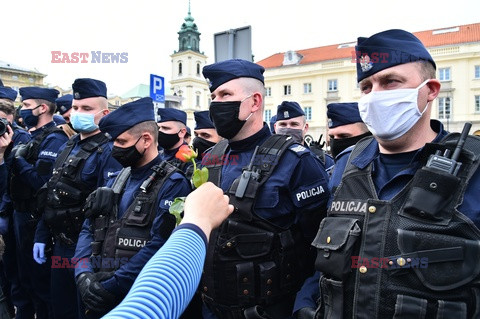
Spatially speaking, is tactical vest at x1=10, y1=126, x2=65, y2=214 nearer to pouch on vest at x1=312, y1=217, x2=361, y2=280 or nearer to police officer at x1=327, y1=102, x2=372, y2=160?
police officer at x1=327, y1=102, x2=372, y2=160

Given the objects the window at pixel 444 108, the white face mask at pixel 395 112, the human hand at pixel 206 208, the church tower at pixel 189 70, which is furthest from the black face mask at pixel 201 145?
the church tower at pixel 189 70

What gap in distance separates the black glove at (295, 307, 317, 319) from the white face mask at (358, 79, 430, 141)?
104 centimetres

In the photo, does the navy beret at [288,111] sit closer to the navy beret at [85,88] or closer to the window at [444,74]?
the navy beret at [85,88]

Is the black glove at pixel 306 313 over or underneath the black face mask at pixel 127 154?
underneath

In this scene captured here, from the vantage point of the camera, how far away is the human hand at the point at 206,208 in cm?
152

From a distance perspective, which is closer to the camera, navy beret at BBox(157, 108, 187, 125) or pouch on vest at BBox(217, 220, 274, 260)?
pouch on vest at BBox(217, 220, 274, 260)

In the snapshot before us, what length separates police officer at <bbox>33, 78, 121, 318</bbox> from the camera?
4.39m

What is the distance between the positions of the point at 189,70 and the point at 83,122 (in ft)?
254

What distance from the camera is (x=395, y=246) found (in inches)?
66.4

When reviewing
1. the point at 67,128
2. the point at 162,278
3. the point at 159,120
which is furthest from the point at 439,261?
the point at 67,128

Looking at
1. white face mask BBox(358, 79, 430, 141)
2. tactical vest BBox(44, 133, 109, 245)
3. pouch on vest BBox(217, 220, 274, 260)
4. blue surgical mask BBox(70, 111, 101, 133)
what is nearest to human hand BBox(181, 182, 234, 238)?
pouch on vest BBox(217, 220, 274, 260)

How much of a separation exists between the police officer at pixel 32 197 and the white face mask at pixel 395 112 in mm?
4746

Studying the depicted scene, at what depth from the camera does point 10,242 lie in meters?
6.23

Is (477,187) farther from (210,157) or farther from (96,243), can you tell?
(96,243)
